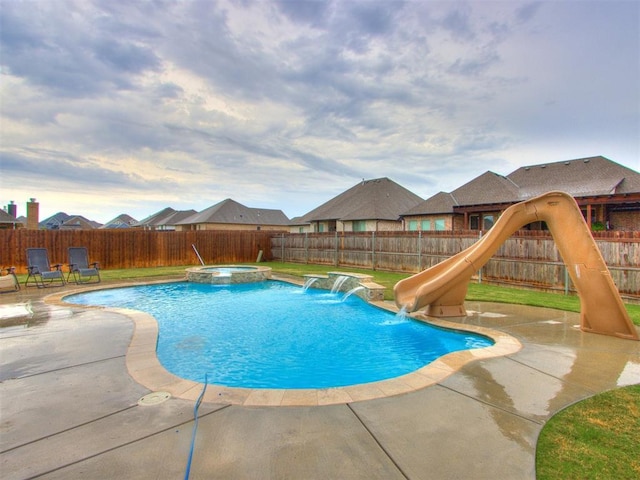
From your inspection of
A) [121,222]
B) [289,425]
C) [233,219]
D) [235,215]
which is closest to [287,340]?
[289,425]

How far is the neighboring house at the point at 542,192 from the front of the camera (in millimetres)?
17766

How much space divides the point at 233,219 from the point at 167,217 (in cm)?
2897

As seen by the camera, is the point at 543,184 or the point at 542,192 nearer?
the point at 542,192

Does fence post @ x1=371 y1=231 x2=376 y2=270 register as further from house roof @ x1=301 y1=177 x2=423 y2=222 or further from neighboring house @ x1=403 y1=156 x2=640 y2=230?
house roof @ x1=301 y1=177 x2=423 y2=222

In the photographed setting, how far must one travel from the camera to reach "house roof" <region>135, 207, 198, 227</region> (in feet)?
187

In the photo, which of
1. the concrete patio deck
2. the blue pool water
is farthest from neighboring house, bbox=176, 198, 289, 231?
the concrete patio deck

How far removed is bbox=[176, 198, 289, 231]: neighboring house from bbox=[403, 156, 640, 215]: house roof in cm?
2402

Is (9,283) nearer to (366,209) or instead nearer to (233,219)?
(366,209)

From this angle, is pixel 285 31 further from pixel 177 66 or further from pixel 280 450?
pixel 280 450

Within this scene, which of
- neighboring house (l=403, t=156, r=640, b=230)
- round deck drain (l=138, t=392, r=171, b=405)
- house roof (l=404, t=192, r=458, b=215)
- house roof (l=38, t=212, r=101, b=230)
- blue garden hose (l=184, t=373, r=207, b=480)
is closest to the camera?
blue garden hose (l=184, t=373, r=207, b=480)

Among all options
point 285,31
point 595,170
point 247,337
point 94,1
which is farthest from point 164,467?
point 595,170

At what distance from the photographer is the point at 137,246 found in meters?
20.1

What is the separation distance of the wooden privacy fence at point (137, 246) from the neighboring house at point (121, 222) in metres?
51.1

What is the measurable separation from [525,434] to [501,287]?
1073 centimetres
